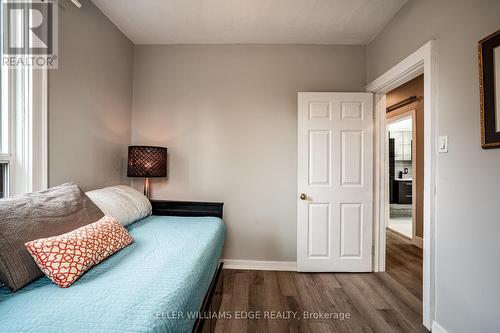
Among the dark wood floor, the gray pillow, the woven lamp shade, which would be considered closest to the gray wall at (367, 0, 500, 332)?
the dark wood floor

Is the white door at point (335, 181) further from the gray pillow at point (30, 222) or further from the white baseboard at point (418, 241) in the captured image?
the gray pillow at point (30, 222)

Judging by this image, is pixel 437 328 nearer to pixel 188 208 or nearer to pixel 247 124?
pixel 188 208

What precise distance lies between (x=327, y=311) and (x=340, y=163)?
1.43 m

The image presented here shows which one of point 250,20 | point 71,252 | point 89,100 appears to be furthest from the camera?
point 250,20

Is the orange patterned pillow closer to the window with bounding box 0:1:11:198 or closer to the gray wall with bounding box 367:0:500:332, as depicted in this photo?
the window with bounding box 0:1:11:198

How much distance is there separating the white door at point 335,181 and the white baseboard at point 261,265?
0.16 meters

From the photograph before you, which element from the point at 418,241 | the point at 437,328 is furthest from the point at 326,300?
the point at 418,241

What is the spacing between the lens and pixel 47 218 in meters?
1.11

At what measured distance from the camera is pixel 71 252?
100 centimetres

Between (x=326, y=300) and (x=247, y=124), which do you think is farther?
(x=247, y=124)

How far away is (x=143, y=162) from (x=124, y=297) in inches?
64.2

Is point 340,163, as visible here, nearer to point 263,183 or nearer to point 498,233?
point 263,183

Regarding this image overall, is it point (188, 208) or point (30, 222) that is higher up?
point (30, 222)

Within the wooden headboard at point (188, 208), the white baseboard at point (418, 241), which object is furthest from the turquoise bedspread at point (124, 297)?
the white baseboard at point (418, 241)
